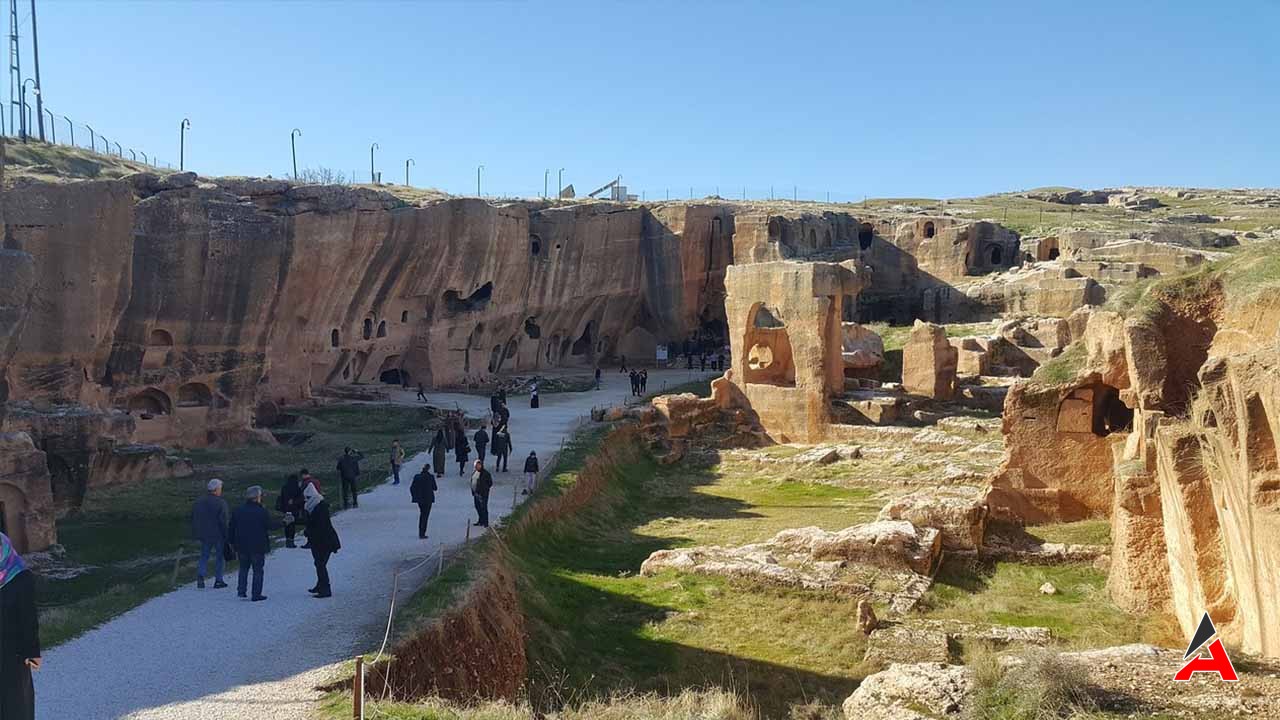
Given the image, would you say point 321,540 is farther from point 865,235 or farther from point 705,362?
point 865,235

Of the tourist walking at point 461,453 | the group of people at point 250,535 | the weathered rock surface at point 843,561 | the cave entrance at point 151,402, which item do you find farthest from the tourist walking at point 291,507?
the cave entrance at point 151,402

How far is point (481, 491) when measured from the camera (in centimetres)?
1568

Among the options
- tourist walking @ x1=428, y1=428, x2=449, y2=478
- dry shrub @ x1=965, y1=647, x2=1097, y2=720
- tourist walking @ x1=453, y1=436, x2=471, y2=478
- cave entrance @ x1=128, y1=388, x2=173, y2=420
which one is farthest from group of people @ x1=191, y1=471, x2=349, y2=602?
cave entrance @ x1=128, y1=388, x2=173, y2=420

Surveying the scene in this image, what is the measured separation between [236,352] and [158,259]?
3506 mm

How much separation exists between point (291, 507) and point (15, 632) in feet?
27.5

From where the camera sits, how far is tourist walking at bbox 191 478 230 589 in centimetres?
1177

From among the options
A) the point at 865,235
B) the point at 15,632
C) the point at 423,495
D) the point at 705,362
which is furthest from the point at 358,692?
the point at 865,235

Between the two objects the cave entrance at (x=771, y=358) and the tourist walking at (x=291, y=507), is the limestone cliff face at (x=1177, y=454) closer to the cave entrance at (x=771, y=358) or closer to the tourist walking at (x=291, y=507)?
the tourist walking at (x=291, y=507)

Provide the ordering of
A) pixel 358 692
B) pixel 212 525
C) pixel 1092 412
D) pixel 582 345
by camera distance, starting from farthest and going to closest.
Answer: pixel 582 345
pixel 1092 412
pixel 212 525
pixel 358 692

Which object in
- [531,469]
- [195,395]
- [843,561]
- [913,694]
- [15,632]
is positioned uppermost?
[15,632]

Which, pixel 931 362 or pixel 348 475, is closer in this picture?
pixel 348 475

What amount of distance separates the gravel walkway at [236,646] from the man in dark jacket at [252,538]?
0.84 ft

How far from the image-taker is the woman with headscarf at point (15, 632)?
5.85 m

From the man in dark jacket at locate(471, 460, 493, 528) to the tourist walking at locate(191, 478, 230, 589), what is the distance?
434 centimetres
